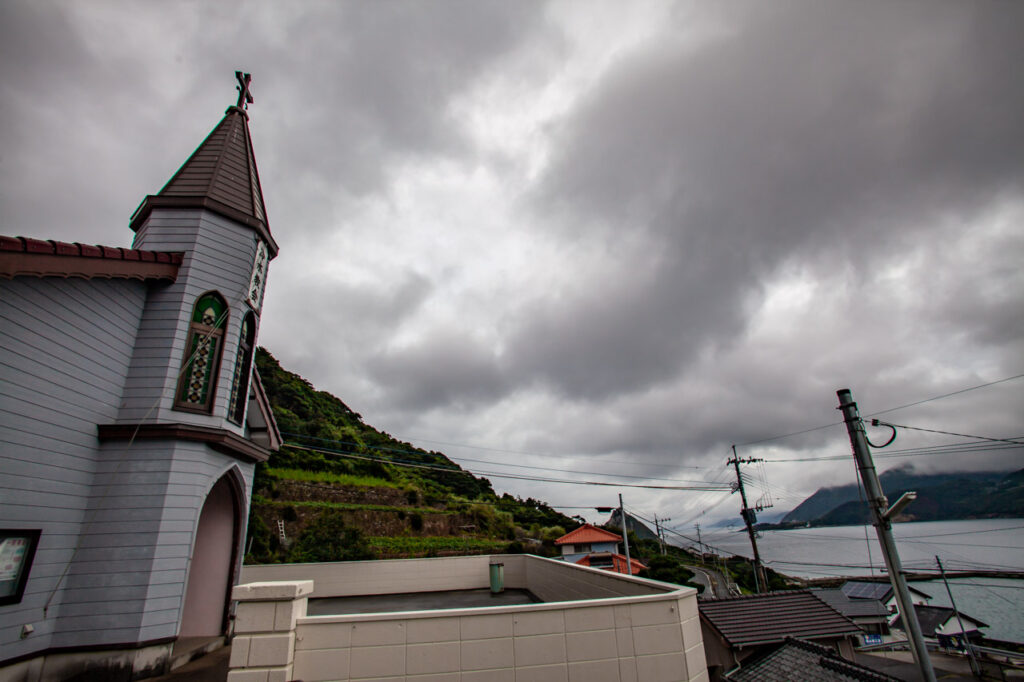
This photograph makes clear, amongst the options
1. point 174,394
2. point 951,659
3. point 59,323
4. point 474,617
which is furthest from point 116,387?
point 951,659

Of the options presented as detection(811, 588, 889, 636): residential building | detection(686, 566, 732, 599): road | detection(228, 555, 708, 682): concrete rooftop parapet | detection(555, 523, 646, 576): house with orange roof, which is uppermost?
detection(228, 555, 708, 682): concrete rooftop parapet

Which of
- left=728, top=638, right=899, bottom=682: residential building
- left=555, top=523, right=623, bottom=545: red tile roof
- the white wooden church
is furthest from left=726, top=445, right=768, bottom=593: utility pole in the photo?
the white wooden church

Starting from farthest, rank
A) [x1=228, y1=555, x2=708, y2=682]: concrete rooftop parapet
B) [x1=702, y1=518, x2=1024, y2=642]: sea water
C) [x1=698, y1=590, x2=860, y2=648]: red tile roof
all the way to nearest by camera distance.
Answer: [x1=702, y1=518, x2=1024, y2=642]: sea water → [x1=698, y1=590, x2=860, y2=648]: red tile roof → [x1=228, y1=555, x2=708, y2=682]: concrete rooftop parapet

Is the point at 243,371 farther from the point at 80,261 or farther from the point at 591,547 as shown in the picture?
the point at 591,547

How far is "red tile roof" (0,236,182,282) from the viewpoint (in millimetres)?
5379

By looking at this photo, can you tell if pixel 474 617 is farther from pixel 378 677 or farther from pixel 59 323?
pixel 59 323

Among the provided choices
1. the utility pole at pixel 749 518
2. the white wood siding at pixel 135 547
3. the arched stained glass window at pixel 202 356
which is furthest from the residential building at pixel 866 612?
the arched stained glass window at pixel 202 356

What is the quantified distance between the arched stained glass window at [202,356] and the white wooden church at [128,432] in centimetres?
2

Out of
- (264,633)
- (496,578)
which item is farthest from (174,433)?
(496,578)

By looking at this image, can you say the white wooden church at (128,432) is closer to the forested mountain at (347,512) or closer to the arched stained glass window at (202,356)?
the arched stained glass window at (202,356)

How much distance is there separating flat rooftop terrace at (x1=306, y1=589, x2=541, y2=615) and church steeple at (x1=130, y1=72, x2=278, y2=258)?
818 centimetres

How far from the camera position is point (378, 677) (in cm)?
453

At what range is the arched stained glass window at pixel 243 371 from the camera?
27.6 ft

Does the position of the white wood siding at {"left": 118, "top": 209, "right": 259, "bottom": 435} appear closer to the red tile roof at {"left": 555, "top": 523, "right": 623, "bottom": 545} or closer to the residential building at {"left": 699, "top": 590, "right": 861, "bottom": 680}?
the residential building at {"left": 699, "top": 590, "right": 861, "bottom": 680}
